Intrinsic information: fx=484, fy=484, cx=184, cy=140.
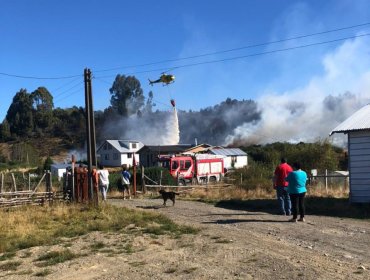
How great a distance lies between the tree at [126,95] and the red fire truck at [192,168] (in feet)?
339

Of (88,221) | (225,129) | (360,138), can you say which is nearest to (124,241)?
(88,221)

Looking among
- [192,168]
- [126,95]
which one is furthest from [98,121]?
[192,168]

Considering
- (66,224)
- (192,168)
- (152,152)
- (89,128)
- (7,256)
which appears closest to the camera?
(7,256)

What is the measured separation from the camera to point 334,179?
25938 millimetres

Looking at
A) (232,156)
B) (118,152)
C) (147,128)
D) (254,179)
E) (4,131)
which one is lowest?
(254,179)

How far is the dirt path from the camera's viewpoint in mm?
7953

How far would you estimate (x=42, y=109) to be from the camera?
131250 mm

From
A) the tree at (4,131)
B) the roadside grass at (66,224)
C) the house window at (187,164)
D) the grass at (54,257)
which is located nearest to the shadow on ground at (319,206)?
the roadside grass at (66,224)

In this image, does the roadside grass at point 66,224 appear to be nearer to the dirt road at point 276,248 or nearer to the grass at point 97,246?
the dirt road at point 276,248

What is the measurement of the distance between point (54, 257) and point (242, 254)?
149 inches

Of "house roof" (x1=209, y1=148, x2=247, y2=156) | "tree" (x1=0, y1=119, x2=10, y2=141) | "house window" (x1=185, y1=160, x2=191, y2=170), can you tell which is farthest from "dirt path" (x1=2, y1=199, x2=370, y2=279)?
"tree" (x1=0, y1=119, x2=10, y2=141)

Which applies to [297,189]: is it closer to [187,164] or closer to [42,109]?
[187,164]

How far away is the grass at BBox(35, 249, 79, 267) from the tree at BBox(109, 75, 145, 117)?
132 m

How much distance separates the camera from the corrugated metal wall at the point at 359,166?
16.7 meters
